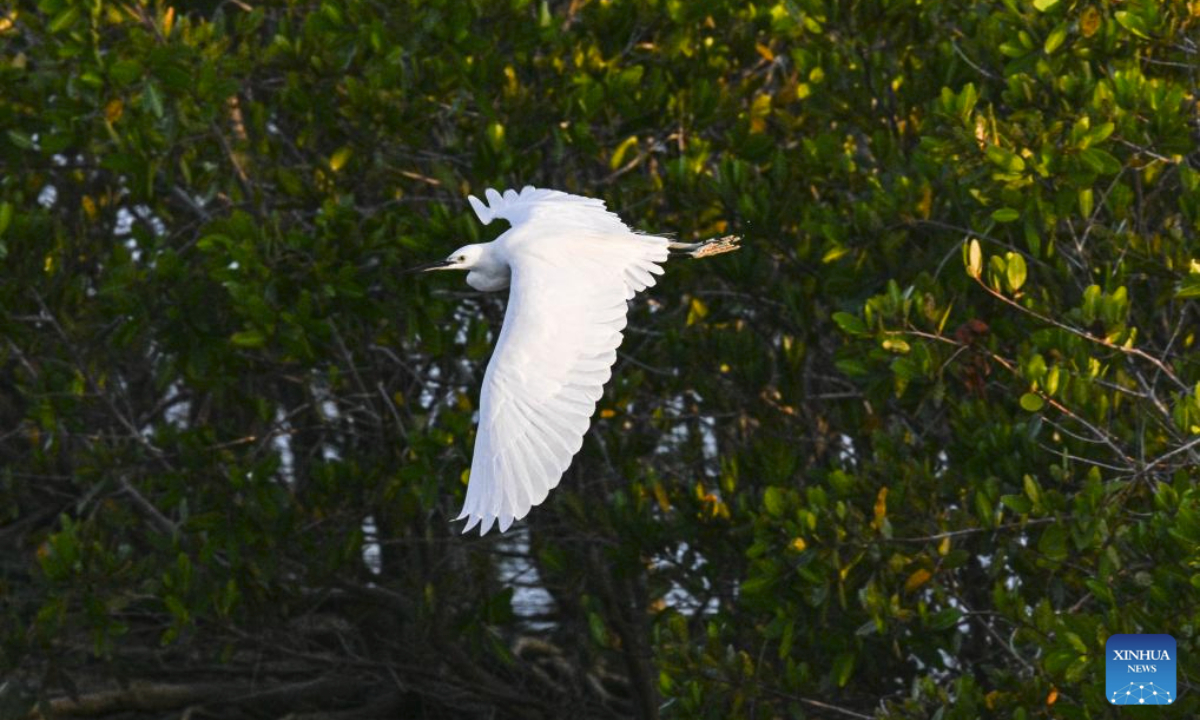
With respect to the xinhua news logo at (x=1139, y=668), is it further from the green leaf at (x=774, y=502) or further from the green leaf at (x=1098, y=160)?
the green leaf at (x=1098, y=160)

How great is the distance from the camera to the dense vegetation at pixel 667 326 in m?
5.70

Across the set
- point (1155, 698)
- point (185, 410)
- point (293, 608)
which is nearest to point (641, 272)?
point (1155, 698)

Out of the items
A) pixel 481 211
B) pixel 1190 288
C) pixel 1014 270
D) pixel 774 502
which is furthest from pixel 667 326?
pixel 1190 288

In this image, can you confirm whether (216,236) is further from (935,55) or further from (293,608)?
(935,55)

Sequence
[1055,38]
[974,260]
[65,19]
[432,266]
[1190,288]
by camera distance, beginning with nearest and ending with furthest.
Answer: [1190,288]
[974,260]
[1055,38]
[432,266]
[65,19]

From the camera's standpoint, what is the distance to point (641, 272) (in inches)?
222

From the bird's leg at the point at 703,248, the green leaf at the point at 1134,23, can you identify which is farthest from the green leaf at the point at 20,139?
the green leaf at the point at 1134,23

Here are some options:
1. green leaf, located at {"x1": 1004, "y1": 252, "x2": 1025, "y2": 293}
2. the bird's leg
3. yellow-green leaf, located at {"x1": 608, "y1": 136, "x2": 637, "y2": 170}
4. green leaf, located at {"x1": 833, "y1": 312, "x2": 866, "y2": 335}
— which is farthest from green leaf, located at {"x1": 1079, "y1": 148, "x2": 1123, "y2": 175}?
yellow-green leaf, located at {"x1": 608, "y1": 136, "x2": 637, "y2": 170}

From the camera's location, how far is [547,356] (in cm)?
513

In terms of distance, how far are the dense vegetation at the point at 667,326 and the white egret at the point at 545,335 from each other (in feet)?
1.24

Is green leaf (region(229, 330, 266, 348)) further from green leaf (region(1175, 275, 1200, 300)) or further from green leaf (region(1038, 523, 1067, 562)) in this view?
green leaf (region(1175, 275, 1200, 300))

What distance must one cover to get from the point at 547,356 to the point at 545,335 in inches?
3.5

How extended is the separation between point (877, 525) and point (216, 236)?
2.19 m

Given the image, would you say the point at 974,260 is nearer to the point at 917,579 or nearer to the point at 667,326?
the point at 917,579
